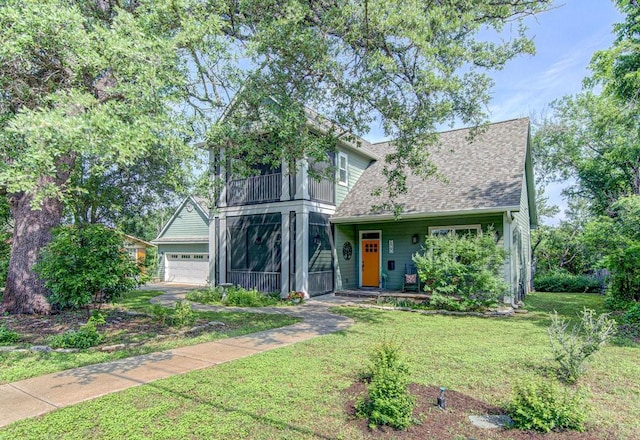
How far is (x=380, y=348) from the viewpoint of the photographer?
13.2 ft

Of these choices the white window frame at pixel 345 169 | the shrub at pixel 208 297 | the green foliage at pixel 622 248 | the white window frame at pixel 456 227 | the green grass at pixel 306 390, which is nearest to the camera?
the green grass at pixel 306 390

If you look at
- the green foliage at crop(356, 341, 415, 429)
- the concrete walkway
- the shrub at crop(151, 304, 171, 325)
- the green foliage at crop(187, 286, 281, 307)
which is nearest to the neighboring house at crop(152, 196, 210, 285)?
the green foliage at crop(187, 286, 281, 307)

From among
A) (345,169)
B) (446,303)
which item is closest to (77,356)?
(446,303)

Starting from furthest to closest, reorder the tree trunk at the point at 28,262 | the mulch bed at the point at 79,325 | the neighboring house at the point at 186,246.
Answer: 1. the neighboring house at the point at 186,246
2. the tree trunk at the point at 28,262
3. the mulch bed at the point at 79,325

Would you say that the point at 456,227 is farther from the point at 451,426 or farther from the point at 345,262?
the point at 451,426

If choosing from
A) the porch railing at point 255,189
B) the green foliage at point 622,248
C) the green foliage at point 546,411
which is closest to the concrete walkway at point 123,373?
the green foliage at point 546,411

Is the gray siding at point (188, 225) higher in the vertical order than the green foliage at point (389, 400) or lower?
higher

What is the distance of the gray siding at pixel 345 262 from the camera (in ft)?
46.8

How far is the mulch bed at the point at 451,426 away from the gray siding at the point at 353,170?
1115cm

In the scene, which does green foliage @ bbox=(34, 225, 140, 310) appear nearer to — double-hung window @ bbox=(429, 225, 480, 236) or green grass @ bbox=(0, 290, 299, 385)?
green grass @ bbox=(0, 290, 299, 385)

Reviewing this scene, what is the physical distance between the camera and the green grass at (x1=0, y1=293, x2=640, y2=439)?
10.8 ft

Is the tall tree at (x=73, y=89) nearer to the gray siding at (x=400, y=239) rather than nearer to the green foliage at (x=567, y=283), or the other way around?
the gray siding at (x=400, y=239)

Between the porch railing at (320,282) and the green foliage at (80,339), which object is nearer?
the green foliage at (80,339)

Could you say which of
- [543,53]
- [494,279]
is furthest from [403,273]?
[543,53]
